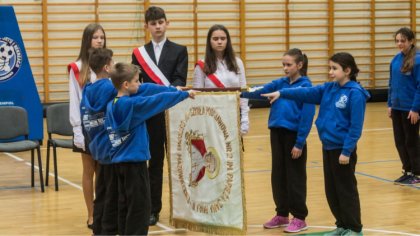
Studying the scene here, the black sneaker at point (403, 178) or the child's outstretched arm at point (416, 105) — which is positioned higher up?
the child's outstretched arm at point (416, 105)

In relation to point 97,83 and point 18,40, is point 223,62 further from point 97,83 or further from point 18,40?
point 18,40

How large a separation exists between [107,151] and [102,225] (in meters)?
0.48

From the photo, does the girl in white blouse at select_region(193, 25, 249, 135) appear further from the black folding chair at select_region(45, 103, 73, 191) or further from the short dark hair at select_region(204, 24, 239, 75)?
the black folding chair at select_region(45, 103, 73, 191)

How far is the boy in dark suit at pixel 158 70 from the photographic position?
19.0 feet

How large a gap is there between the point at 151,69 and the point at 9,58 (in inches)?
153

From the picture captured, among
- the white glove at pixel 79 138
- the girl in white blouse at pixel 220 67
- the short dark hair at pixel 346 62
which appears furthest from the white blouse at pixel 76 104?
the short dark hair at pixel 346 62

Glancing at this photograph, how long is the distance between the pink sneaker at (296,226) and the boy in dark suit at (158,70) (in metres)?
1.01

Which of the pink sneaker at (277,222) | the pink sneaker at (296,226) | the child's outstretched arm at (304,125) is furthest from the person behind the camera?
the pink sneaker at (277,222)

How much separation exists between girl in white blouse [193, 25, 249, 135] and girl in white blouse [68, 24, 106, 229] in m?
0.78

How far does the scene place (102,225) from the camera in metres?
A: 4.80

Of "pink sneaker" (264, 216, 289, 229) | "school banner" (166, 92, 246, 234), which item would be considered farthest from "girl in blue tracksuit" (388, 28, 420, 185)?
"school banner" (166, 92, 246, 234)

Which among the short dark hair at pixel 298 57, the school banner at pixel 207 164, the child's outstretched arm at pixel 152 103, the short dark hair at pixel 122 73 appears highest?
the short dark hair at pixel 298 57

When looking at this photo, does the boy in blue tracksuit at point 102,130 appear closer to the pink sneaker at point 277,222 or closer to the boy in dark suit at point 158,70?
the boy in dark suit at point 158,70

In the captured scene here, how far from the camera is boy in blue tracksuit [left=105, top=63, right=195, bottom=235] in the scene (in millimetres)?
4566
